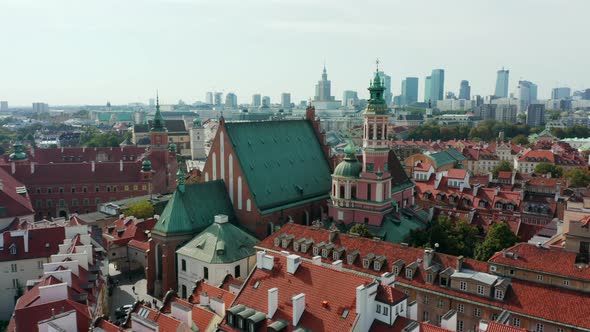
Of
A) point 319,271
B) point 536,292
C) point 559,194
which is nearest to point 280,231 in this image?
point 319,271

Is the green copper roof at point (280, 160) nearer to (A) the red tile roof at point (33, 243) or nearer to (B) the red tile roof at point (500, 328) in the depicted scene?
(A) the red tile roof at point (33, 243)

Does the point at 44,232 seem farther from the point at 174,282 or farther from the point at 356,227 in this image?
the point at 356,227

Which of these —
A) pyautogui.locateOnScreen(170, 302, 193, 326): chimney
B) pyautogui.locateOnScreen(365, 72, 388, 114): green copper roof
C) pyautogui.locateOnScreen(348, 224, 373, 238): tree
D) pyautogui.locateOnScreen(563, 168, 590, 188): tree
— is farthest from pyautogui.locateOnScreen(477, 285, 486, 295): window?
pyautogui.locateOnScreen(563, 168, 590, 188): tree

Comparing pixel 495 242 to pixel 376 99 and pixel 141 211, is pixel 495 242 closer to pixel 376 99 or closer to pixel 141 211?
pixel 376 99

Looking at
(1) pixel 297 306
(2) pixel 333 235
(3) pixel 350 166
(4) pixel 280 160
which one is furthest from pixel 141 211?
(1) pixel 297 306

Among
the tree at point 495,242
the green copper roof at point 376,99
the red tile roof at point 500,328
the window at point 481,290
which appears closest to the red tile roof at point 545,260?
the window at point 481,290

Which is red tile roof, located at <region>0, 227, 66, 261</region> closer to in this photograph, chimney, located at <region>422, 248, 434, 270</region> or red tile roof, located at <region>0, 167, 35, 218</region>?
red tile roof, located at <region>0, 167, 35, 218</region>
